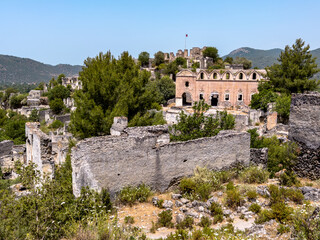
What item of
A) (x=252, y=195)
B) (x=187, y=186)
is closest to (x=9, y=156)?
(x=187, y=186)

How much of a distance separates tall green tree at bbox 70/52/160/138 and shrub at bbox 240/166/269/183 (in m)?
7.78

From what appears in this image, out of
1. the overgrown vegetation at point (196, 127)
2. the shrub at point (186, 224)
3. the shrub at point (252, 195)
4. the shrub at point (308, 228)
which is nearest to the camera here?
the shrub at point (308, 228)

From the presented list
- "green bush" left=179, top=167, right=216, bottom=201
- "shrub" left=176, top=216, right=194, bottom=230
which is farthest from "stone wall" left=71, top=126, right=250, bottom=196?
"shrub" left=176, top=216, right=194, bottom=230

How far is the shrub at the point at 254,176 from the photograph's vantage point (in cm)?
1002

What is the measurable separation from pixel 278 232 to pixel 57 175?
8497 millimetres

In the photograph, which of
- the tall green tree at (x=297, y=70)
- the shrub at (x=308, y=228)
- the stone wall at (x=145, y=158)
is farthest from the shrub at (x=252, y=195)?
the tall green tree at (x=297, y=70)

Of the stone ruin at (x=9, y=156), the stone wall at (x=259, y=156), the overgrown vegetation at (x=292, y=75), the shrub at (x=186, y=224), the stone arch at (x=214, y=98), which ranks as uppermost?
the overgrown vegetation at (x=292, y=75)

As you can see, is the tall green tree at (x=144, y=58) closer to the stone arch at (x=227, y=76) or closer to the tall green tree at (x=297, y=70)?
the stone arch at (x=227, y=76)

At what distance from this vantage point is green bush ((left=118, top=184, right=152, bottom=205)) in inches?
338

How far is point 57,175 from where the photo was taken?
11.3 metres

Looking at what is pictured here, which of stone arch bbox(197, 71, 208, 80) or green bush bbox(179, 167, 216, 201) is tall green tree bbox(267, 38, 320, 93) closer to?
stone arch bbox(197, 71, 208, 80)

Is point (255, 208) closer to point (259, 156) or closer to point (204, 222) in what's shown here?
point (204, 222)

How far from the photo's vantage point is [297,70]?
2922 cm

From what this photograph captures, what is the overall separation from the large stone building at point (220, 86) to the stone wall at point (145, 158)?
31490 millimetres
